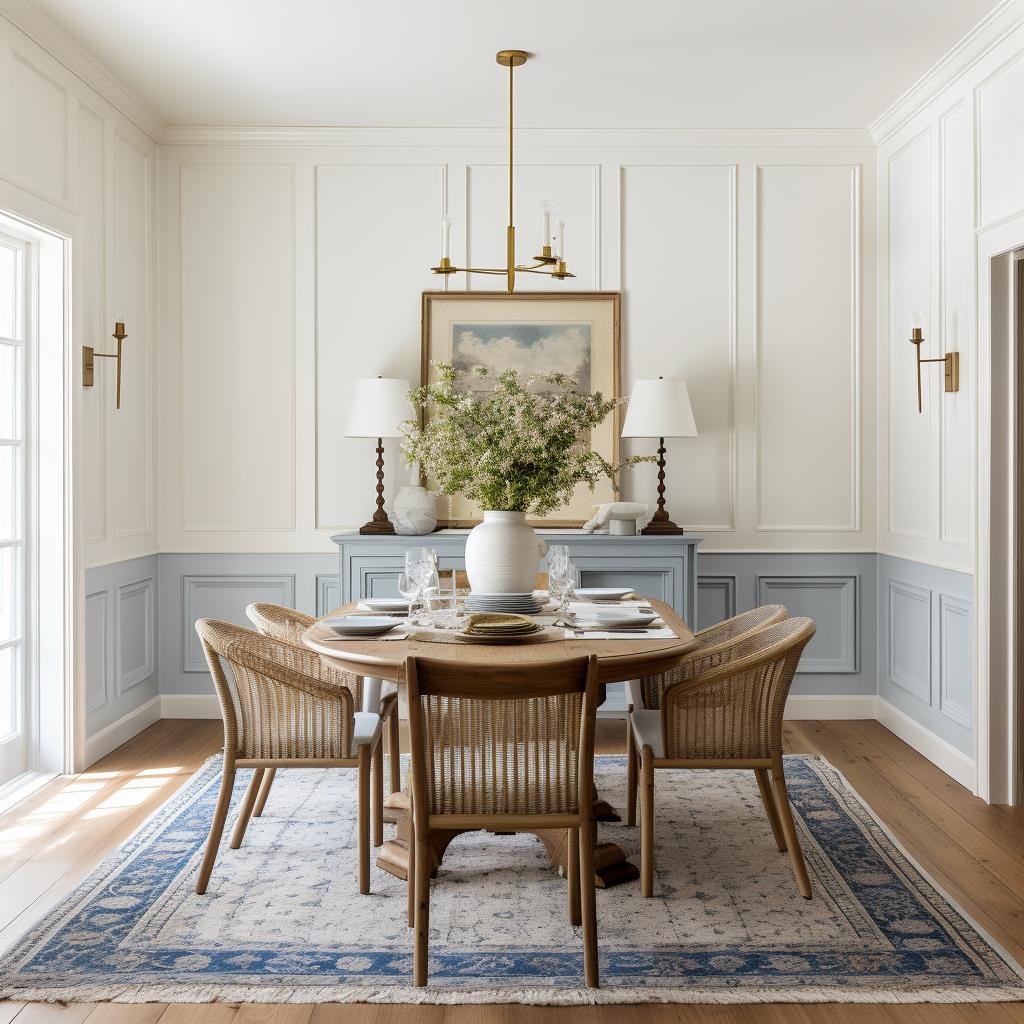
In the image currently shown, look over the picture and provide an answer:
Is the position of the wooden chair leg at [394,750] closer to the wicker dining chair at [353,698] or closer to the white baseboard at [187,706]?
the wicker dining chair at [353,698]

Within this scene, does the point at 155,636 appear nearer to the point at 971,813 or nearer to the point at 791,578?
the point at 791,578

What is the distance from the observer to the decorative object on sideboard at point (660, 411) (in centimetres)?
472

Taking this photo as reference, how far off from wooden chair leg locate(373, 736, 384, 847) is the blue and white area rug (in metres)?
0.11

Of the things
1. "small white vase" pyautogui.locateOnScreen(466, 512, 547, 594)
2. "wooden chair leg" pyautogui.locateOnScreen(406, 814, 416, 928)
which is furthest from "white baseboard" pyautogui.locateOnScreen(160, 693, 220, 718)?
"wooden chair leg" pyautogui.locateOnScreen(406, 814, 416, 928)

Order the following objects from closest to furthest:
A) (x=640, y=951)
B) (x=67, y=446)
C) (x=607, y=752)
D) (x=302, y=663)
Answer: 1. (x=640, y=951)
2. (x=302, y=663)
3. (x=67, y=446)
4. (x=607, y=752)

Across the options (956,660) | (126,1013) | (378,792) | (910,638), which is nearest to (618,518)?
(910,638)

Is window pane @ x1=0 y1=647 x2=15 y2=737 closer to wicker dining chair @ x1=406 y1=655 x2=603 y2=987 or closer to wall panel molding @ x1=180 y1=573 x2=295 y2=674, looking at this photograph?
wall panel molding @ x1=180 y1=573 x2=295 y2=674

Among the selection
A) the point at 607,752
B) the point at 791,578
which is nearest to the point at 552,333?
the point at 791,578

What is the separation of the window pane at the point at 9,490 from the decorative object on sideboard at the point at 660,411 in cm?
267

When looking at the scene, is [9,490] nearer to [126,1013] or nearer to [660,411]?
[126,1013]

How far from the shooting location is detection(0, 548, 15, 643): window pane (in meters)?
3.97

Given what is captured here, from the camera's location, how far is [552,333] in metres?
5.09

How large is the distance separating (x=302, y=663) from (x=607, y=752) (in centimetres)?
187

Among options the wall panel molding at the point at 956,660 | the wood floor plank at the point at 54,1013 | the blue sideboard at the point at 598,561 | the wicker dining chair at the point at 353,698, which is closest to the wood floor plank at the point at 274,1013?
the wood floor plank at the point at 54,1013
